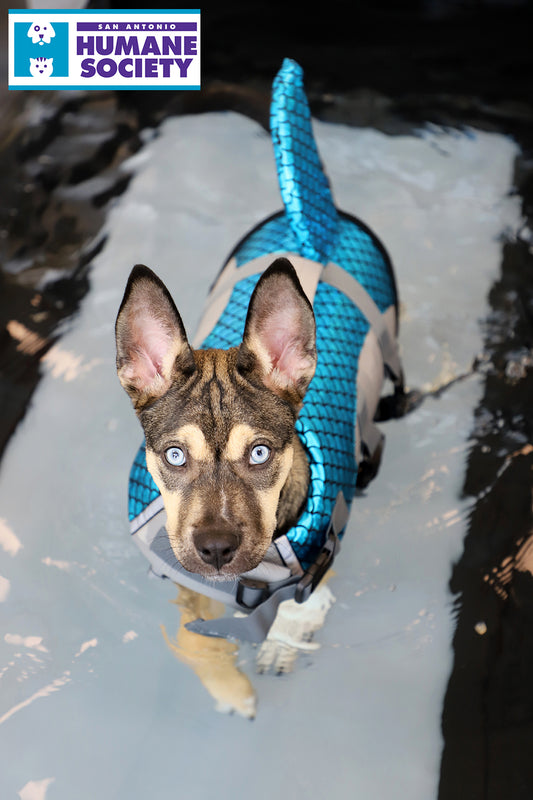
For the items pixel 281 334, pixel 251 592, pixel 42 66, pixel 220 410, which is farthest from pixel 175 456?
pixel 42 66

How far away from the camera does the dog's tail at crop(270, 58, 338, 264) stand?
275cm

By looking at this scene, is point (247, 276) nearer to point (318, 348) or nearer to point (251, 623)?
point (318, 348)

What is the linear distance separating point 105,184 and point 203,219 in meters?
0.79

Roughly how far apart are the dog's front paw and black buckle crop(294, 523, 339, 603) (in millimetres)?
483

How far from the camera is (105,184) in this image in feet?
16.4

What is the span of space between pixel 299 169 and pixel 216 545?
4.79ft

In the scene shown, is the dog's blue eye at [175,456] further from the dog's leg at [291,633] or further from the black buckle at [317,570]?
the dog's leg at [291,633]

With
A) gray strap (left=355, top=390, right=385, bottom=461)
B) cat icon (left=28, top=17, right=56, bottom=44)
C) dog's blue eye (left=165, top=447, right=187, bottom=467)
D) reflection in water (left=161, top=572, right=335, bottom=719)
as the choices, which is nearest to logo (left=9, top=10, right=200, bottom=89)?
cat icon (left=28, top=17, right=56, bottom=44)

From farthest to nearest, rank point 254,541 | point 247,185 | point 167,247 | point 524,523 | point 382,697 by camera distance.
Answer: point 247,185
point 167,247
point 524,523
point 382,697
point 254,541

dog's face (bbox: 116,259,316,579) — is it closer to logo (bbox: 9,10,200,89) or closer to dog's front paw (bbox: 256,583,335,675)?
dog's front paw (bbox: 256,583,335,675)

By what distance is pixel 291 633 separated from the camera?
2881mm

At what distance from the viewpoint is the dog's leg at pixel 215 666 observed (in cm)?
266

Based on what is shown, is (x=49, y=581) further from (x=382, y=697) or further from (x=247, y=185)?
(x=247, y=185)

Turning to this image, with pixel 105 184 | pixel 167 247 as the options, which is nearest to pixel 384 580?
pixel 167 247
